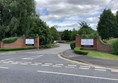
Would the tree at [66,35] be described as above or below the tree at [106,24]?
below

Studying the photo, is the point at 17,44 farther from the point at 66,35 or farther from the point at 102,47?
the point at 66,35

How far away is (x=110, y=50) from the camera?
102 feet

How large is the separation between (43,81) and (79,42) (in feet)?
81.4

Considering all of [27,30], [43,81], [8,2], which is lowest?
[43,81]

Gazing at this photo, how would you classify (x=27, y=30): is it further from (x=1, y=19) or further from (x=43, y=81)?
(x=43, y=81)

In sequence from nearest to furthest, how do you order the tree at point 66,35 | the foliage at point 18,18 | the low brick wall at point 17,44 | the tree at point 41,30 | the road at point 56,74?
the road at point 56,74
the low brick wall at point 17,44
the foliage at point 18,18
the tree at point 41,30
the tree at point 66,35

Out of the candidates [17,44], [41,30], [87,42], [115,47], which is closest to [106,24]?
[41,30]

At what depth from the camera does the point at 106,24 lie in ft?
222

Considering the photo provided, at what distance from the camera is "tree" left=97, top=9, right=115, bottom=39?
66.8m

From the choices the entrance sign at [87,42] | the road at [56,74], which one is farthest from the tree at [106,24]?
the road at [56,74]

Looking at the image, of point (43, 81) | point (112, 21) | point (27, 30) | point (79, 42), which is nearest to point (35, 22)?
point (27, 30)

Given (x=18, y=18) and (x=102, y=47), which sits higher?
(x=18, y=18)

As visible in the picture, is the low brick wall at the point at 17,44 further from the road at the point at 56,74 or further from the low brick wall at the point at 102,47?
the road at the point at 56,74

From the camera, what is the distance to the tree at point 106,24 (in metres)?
66.8
